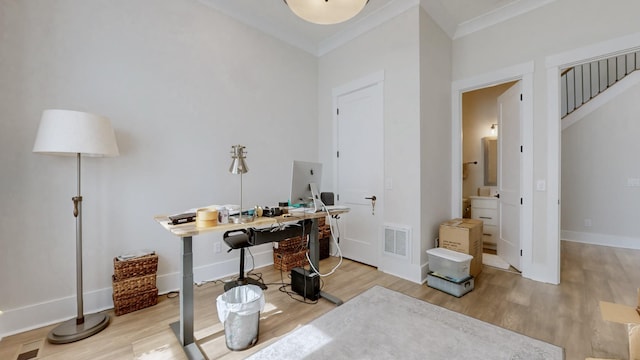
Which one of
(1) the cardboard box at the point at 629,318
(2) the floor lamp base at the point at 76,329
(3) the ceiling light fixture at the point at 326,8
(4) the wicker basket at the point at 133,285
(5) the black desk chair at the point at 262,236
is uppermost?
(3) the ceiling light fixture at the point at 326,8

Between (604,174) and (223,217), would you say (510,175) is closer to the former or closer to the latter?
(604,174)

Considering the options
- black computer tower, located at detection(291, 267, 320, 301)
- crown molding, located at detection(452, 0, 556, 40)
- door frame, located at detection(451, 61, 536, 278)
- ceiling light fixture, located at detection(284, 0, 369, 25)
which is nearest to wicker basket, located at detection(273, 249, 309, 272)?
black computer tower, located at detection(291, 267, 320, 301)

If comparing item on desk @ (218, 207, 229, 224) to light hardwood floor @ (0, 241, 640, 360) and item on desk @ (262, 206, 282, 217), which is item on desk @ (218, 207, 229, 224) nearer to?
item on desk @ (262, 206, 282, 217)

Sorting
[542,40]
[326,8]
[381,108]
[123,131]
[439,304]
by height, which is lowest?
[439,304]

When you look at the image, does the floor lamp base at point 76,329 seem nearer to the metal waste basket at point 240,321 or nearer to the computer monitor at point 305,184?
the metal waste basket at point 240,321

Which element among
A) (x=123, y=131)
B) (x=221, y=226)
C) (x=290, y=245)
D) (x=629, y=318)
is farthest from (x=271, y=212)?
(x=629, y=318)

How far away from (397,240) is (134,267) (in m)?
2.74

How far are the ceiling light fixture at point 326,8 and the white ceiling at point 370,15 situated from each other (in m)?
1.58

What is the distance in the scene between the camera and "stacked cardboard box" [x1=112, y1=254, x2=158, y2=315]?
219 cm

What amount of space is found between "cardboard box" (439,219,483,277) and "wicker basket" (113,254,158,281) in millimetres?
3117

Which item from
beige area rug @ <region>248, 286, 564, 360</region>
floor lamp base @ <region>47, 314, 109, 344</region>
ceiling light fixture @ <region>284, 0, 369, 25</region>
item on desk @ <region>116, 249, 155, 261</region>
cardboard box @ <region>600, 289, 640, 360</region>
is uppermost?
ceiling light fixture @ <region>284, 0, 369, 25</region>

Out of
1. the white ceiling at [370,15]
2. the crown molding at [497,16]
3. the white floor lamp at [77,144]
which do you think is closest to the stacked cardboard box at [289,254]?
the white floor lamp at [77,144]

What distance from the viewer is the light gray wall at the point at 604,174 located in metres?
4.05

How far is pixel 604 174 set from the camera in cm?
429
